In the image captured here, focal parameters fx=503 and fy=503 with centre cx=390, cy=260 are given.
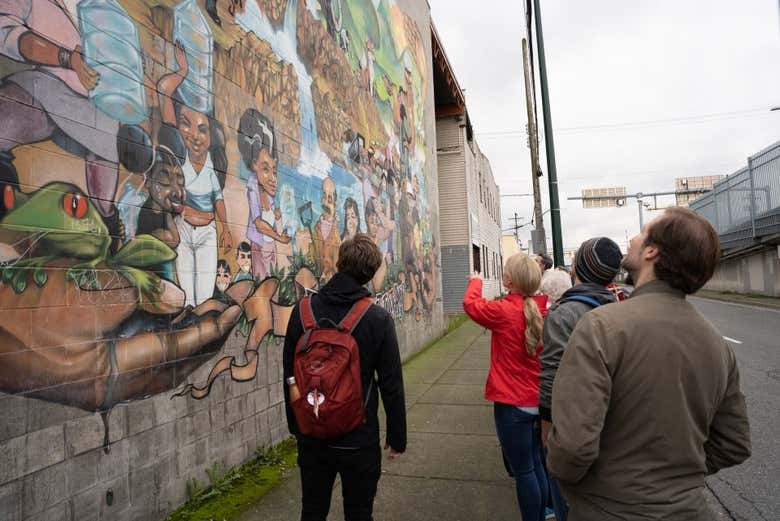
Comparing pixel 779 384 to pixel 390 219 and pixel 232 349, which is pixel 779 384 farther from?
pixel 232 349

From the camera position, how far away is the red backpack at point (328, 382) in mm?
2244

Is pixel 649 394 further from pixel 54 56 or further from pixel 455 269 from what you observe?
pixel 455 269

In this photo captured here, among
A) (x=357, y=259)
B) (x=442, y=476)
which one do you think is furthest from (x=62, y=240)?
(x=442, y=476)

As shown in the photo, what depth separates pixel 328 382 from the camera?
224 centimetres

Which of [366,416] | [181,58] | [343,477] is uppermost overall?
[181,58]

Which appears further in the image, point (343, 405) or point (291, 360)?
point (291, 360)

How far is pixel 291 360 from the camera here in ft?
8.33

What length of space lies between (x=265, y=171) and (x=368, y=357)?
10.6 feet

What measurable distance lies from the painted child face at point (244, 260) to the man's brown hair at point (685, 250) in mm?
3621

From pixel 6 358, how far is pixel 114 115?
1.65 meters

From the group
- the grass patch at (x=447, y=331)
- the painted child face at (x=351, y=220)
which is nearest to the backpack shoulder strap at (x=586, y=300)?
the painted child face at (x=351, y=220)

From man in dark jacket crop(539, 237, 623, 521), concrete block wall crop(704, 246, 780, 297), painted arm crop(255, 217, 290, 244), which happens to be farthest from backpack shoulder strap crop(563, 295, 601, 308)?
concrete block wall crop(704, 246, 780, 297)

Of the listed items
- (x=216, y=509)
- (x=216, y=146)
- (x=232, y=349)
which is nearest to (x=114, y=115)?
(x=216, y=146)

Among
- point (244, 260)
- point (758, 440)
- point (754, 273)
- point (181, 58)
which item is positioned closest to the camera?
point (181, 58)
